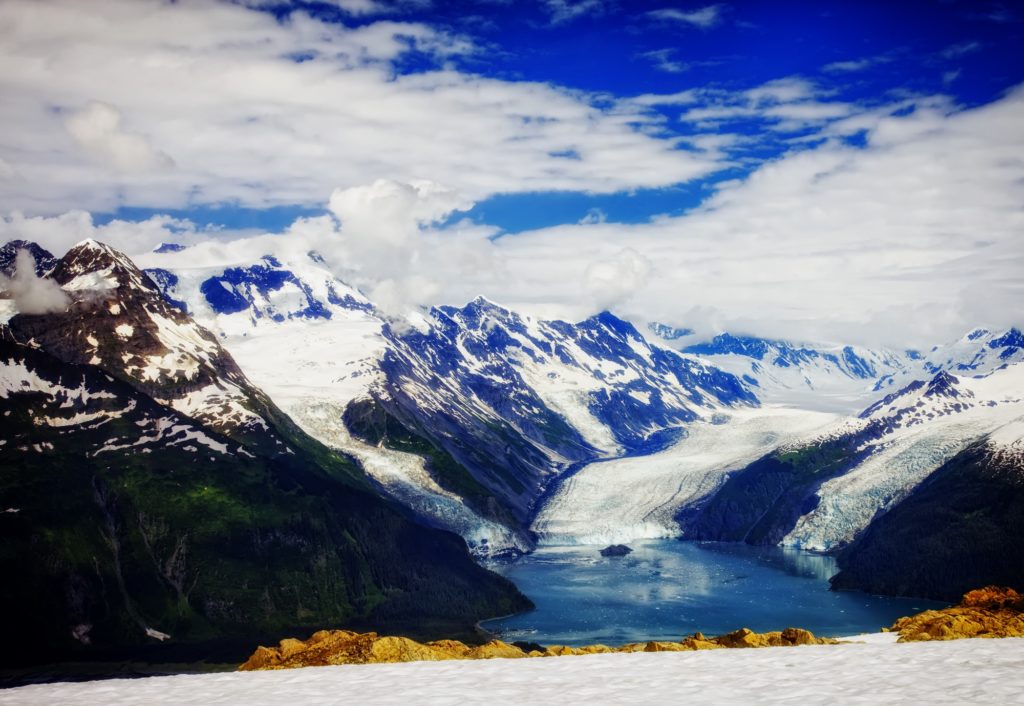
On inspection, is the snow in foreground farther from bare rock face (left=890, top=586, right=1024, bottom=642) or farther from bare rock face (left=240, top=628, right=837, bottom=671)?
bare rock face (left=890, top=586, right=1024, bottom=642)

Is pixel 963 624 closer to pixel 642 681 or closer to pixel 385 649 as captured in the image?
pixel 642 681

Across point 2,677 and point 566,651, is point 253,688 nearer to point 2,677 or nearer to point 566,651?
point 566,651

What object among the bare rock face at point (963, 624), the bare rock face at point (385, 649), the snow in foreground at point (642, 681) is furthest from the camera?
the bare rock face at point (385, 649)

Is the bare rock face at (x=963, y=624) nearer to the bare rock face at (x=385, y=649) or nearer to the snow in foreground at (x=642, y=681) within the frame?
the bare rock face at (x=385, y=649)

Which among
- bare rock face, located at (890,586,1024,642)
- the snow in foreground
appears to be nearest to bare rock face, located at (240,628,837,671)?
bare rock face, located at (890,586,1024,642)

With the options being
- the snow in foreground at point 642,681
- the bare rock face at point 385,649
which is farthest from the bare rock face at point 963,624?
the snow in foreground at point 642,681

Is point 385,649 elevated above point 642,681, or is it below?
below

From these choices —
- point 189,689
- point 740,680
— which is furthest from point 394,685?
point 740,680

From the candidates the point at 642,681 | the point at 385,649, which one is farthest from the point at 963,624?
the point at 385,649

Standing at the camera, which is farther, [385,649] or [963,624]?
[385,649]
